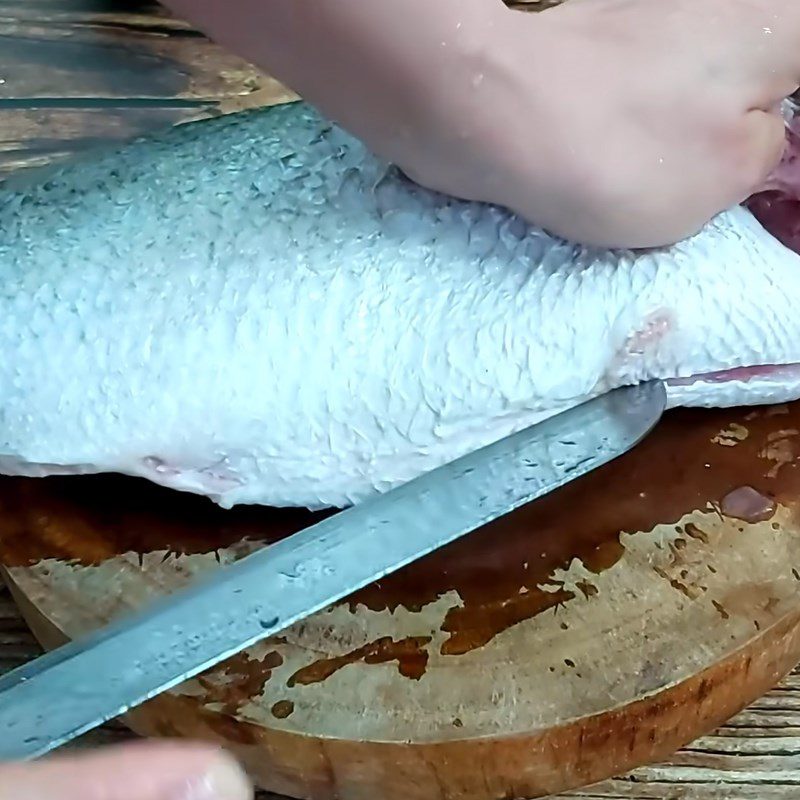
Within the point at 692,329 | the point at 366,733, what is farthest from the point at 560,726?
the point at 692,329

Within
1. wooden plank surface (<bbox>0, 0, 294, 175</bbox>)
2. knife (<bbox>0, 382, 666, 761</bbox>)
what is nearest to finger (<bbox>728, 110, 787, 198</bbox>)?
knife (<bbox>0, 382, 666, 761</bbox>)

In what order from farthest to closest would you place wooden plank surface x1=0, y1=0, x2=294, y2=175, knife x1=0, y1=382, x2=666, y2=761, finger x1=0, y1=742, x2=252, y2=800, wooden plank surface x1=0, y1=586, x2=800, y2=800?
wooden plank surface x1=0, y1=0, x2=294, y2=175 → wooden plank surface x1=0, y1=586, x2=800, y2=800 → knife x1=0, y1=382, x2=666, y2=761 → finger x1=0, y1=742, x2=252, y2=800

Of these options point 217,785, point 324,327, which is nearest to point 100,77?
point 324,327

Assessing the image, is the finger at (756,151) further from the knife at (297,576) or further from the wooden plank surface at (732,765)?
the wooden plank surface at (732,765)

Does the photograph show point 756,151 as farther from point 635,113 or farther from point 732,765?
point 732,765

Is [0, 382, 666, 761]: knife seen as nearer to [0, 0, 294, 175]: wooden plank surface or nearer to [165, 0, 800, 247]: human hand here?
[165, 0, 800, 247]: human hand

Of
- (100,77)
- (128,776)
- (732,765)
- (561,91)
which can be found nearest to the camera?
(128,776)

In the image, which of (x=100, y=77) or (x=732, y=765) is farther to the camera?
(x=100, y=77)
